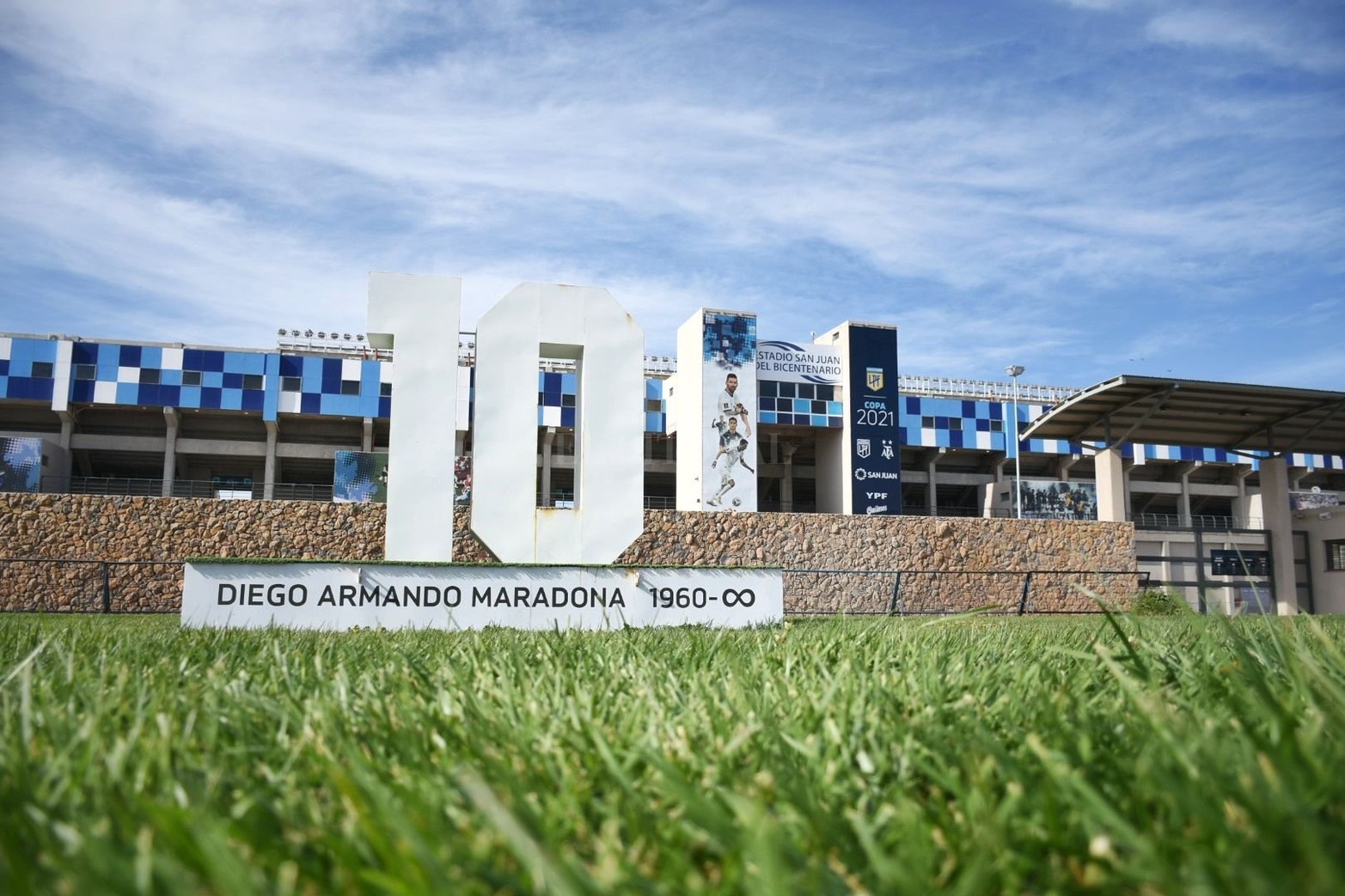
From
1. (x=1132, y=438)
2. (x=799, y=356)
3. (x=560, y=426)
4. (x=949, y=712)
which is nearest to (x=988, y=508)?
(x=799, y=356)

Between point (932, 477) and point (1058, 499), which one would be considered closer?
point (1058, 499)

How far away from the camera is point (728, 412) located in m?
48.7

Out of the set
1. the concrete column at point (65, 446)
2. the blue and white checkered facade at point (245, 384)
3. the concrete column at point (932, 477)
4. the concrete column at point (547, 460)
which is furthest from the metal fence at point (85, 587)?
the concrete column at point (932, 477)

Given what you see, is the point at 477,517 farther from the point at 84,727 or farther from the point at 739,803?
the point at 739,803

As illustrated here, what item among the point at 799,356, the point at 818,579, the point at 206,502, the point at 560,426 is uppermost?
the point at 799,356

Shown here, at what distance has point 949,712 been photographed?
6.38ft

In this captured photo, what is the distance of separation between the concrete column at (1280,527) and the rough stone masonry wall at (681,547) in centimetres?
319

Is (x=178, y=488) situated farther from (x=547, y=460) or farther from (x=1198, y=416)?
(x=1198, y=416)

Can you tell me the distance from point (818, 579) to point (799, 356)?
108ft

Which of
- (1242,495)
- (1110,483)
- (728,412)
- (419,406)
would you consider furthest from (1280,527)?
(1242,495)

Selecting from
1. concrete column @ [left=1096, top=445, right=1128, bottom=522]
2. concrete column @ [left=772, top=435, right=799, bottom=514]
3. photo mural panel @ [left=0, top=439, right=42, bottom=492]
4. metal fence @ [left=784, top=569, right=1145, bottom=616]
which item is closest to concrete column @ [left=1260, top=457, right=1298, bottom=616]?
metal fence @ [left=784, top=569, right=1145, bottom=616]

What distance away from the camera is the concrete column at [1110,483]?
21.7 metres

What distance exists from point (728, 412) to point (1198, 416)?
28.7m

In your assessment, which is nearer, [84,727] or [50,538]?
[84,727]
